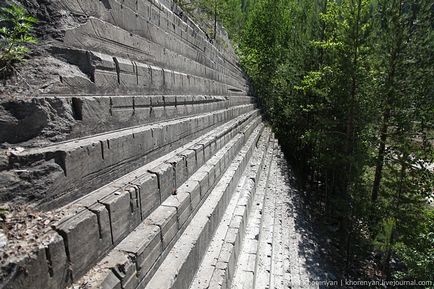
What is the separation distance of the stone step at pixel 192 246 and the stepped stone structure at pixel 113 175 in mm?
15

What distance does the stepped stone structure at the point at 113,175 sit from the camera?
155 centimetres

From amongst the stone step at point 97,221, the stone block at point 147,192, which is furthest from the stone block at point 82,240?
the stone block at point 147,192

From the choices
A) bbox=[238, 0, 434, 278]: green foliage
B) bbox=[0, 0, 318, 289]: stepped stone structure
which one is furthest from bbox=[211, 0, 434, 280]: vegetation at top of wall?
bbox=[0, 0, 318, 289]: stepped stone structure

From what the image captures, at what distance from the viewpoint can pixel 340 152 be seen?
432 inches

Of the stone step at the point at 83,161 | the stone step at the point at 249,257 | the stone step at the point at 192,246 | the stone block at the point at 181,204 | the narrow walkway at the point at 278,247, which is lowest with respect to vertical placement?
the narrow walkway at the point at 278,247

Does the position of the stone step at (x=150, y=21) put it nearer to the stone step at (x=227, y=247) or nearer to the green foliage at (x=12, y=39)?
the green foliage at (x=12, y=39)

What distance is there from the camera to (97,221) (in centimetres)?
179

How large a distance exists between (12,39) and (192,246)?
2297 mm

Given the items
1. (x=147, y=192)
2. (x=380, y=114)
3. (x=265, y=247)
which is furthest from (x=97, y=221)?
(x=380, y=114)

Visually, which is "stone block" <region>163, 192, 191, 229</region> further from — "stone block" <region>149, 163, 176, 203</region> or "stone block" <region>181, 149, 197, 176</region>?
"stone block" <region>181, 149, 197, 176</region>

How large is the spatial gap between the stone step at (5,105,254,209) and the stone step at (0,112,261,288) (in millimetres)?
81

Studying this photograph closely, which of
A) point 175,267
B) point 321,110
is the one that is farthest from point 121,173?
point 321,110

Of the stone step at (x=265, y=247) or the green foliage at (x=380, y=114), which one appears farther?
the green foliage at (x=380, y=114)

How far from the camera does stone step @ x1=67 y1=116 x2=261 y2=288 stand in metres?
1.76
